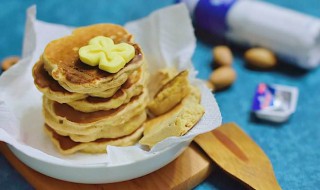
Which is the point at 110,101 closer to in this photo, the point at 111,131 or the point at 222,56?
the point at 111,131

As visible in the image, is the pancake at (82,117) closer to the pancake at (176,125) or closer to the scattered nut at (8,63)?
the pancake at (176,125)

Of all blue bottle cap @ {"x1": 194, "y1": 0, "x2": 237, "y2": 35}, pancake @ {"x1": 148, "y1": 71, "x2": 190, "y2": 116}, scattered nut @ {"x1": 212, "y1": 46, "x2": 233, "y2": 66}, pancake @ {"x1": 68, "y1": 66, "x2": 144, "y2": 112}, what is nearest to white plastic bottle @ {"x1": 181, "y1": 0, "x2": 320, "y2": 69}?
blue bottle cap @ {"x1": 194, "y1": 0, "x2": 237, "y2": 35}

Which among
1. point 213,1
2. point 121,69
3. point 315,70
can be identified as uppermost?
point 121,69

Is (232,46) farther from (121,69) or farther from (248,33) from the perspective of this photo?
(121,69)

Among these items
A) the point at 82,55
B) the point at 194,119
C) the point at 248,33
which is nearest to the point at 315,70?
the point at 248,33

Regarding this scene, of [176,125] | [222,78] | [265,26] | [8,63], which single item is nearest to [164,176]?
[176,125]

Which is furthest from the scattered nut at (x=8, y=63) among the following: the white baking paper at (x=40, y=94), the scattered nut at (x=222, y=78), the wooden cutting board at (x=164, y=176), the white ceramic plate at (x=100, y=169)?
the scattered nut at (x=222, y=78)

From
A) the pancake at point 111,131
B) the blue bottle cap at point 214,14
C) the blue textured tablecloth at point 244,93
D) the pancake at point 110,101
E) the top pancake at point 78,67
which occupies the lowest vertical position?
the blue textured tablecloth at point 244,93
